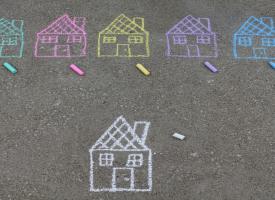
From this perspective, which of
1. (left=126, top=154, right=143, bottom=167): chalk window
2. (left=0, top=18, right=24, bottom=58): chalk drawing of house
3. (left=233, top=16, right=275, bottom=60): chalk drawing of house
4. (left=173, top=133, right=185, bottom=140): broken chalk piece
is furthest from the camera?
(left=233, top=16, right=275, bottom=60): chalk drawing of house

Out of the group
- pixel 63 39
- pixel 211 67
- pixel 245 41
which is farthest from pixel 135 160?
pixel 245 41

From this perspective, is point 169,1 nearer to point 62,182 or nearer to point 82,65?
point 82,65

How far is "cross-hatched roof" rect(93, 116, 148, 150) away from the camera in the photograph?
6.85 metres

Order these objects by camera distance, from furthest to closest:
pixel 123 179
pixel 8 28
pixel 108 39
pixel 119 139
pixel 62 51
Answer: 1. pixel 8 28
2. pixel 108 39
3. pixel 62 51
4. pixel 119 139
5. pixel 123 179

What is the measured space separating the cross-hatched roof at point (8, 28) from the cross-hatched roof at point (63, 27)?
495 millimetres

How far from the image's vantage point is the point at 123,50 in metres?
8.33

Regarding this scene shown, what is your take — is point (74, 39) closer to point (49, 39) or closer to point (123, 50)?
point (49, 39)

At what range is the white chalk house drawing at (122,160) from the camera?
21.2 ft

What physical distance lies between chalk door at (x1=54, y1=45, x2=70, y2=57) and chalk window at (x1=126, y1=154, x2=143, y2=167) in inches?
98.7

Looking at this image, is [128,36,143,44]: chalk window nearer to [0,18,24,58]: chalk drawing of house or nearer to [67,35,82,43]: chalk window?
[67,35,82,43]: chalk window

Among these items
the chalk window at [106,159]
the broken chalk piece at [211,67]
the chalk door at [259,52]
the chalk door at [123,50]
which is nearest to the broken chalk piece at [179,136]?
the chalk window at [106,159]

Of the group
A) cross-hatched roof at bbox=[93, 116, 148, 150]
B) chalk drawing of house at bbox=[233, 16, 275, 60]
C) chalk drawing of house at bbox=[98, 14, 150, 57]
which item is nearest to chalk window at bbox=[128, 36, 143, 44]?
chalk drawing of house at bbox=[98, 14, 150, 57]

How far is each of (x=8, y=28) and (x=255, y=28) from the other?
475 cm

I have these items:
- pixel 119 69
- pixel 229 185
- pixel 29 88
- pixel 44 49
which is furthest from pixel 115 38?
pixel 229 185
